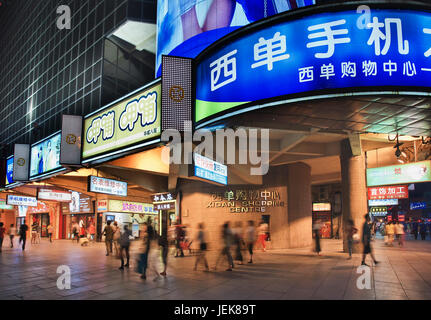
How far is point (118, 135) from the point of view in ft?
42.3

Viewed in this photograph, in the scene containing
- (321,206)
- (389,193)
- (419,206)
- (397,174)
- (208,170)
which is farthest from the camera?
(419,206)

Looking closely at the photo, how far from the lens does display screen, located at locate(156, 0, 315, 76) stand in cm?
1958

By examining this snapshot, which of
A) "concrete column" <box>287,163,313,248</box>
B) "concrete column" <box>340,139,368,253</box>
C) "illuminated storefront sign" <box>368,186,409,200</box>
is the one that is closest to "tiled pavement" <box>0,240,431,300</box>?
"concrete column" <box>340,139,368,253</box>

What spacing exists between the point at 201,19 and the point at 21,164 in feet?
49.0

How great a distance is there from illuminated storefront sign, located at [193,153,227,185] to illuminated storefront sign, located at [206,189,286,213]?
15.5 ft

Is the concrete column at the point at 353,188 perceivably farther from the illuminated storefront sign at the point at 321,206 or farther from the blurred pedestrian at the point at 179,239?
the illuminated storefront sign at the point at 321,206

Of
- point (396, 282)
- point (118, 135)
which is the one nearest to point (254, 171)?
point (118, 135)

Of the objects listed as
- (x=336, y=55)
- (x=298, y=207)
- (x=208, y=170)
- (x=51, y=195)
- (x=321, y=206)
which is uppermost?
(x=336, y=55)

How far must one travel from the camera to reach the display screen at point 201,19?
19578 mm

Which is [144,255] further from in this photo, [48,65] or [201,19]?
[48,65]

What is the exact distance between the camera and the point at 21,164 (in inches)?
842

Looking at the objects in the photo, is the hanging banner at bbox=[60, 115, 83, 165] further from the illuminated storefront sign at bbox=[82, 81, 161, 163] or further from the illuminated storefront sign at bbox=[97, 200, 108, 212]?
the illuminated storefront sign at bbox=[97, 200, 108, 212]

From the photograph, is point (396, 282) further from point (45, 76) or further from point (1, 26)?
point (1, 26)

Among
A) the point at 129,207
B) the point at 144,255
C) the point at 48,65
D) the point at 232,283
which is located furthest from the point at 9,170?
the point at 232,283
